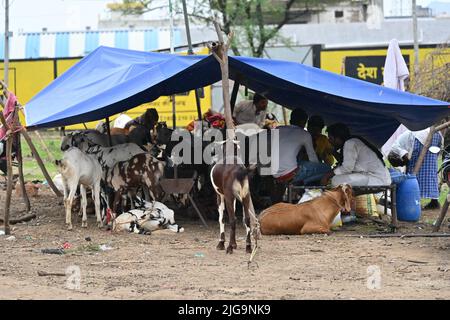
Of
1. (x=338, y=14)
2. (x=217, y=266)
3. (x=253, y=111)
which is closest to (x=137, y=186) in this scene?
(x=253, y=111)

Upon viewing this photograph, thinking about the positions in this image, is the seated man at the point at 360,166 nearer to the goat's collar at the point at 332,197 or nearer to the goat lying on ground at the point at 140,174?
the goat's collar at the point at 332,197

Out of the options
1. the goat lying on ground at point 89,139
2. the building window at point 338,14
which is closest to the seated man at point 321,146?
the goat lying on ground at point 89,139

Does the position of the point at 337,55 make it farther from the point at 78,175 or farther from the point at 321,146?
the point at 78,175

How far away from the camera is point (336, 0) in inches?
1510

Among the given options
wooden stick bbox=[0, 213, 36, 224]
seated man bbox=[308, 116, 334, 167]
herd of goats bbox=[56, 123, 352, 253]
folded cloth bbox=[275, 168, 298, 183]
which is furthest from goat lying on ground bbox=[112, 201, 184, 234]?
seated man bbox=[308, 116, 334, 167]

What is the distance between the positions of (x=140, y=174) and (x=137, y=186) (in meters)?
0.23

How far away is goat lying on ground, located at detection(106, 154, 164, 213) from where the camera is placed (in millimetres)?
11211

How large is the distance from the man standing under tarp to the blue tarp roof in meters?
0.90

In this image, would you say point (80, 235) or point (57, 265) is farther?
point (80, 235)

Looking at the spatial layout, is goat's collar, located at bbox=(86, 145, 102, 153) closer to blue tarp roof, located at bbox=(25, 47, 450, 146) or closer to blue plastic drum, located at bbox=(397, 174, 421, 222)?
blue tarp roof, located at bbox=(25, 47, 450, 146)

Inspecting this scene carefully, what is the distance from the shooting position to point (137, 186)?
11.4 meters

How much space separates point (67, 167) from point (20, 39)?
27.2 m
